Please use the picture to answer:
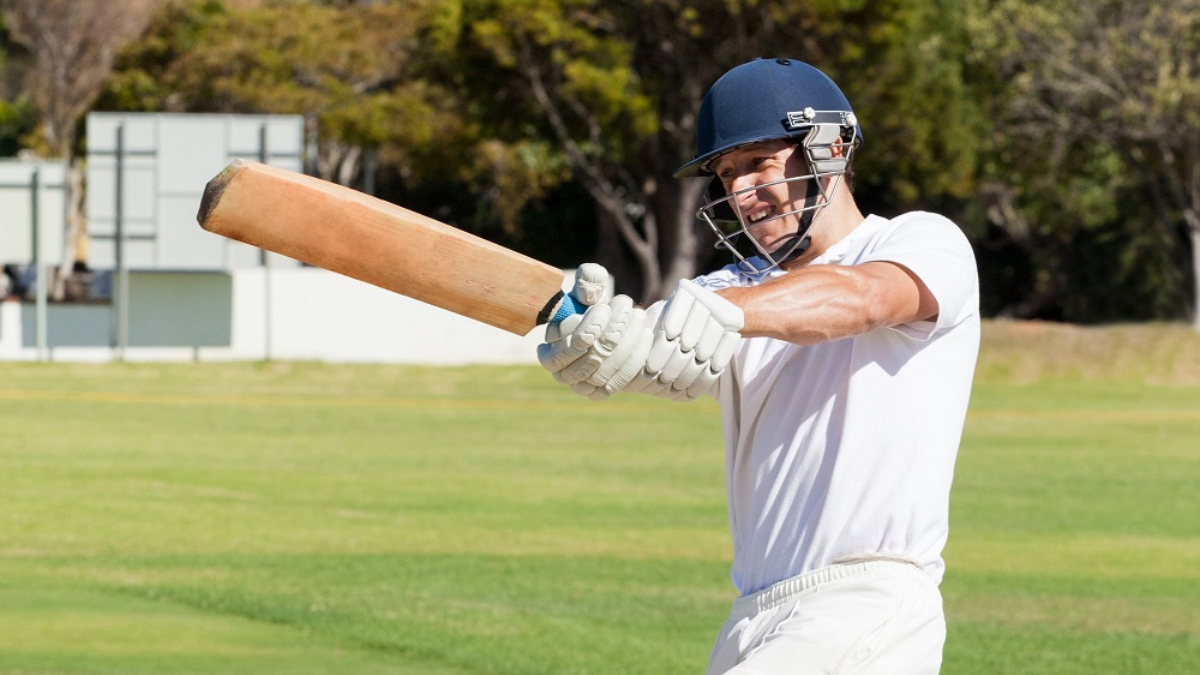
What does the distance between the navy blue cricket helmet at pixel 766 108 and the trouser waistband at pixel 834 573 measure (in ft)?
2.57

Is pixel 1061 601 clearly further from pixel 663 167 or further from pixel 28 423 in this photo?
Answer: pixel 663 167

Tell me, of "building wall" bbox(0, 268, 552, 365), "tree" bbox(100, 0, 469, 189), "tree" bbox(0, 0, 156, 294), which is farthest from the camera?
"tree" bbox(0, 0, 156, 294)

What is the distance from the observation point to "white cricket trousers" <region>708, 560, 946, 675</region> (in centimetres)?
310

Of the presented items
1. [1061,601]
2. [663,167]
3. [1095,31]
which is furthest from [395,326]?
[1061,601]

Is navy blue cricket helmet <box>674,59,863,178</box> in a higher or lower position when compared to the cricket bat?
higher

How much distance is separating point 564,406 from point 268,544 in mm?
12739

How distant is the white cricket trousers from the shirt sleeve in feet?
1.48

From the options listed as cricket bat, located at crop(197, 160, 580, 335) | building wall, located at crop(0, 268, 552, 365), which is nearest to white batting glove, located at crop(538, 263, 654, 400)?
cricket bat, located at crop(197, 160, 580, 335)

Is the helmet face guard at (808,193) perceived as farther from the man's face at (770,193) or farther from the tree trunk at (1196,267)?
the tree trunk at (1196,267)

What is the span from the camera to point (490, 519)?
12.2 metres

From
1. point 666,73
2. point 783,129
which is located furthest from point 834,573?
point 666,73

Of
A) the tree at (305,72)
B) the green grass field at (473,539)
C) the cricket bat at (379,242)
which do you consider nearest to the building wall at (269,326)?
the green grass field at (473,539)

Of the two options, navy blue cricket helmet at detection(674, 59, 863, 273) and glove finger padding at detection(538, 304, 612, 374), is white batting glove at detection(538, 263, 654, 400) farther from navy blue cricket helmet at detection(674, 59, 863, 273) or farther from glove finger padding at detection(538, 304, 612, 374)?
navy blue cricket helmet at detection(674, 59, 863, 273)

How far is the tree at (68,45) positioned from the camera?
44.0 m
